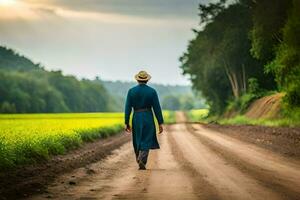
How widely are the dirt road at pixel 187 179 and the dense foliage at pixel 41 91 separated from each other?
249ft

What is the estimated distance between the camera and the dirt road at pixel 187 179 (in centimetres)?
934

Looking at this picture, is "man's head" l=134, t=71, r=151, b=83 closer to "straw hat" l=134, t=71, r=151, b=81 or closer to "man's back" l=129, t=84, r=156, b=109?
"straw hat" l=134, t=71, r=151, b=81

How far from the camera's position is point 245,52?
5612cm

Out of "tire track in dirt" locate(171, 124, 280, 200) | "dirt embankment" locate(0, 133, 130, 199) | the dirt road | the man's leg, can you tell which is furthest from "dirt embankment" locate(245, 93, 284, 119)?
the man's leg

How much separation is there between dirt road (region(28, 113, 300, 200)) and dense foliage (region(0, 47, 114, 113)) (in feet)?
249

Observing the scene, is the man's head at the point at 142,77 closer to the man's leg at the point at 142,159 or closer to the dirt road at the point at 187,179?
the man's leg at the point at 142,159

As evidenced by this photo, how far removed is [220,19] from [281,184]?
49108mm

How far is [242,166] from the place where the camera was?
1406 cm

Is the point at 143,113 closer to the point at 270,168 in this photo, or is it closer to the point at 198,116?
the point at 270,168

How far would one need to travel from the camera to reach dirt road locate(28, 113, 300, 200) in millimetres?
9336

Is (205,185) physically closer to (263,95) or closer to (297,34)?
(297,34)

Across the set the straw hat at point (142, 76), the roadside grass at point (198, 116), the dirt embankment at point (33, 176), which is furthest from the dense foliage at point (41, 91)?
the straw hat at point (142, 76)

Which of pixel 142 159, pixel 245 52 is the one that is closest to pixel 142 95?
pixel 142 159

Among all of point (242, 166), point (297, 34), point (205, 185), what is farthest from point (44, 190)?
point (297, 34)
